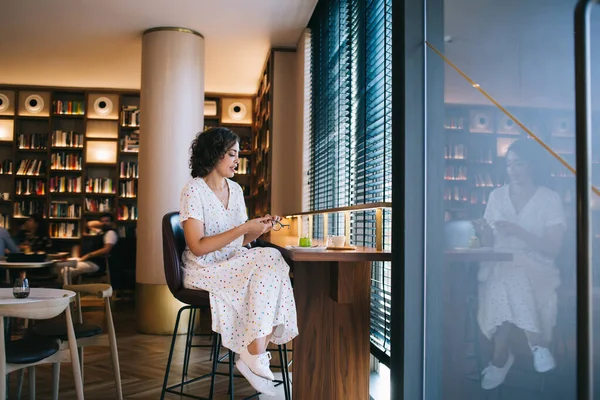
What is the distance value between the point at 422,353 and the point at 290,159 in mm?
4638

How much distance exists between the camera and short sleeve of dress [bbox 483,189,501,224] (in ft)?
5.59

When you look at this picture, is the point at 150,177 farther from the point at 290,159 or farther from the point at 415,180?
the point at 415,180

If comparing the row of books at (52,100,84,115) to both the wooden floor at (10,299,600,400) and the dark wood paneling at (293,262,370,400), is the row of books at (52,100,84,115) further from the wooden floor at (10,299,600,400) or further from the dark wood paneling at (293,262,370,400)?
the dark wood paneling at (293,262,370,400)

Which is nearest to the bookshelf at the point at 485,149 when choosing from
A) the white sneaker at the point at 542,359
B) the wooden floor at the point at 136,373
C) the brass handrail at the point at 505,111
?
the brass handrail at the point at 505,111

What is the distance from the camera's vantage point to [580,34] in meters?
0.98

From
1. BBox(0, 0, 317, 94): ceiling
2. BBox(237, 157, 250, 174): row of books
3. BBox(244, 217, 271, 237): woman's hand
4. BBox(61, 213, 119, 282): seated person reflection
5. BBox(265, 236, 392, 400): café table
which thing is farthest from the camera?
BBox(237, 157, 250, 174): row of books

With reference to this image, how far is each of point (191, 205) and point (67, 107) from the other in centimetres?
717

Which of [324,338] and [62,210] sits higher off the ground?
[62,210]

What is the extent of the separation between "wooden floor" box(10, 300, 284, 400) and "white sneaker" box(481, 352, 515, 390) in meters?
1.91

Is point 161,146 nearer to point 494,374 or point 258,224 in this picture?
point 258,224

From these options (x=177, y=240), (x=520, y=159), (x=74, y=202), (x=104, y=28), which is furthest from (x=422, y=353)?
(x=74, y=202)

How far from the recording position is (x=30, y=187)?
8984mm

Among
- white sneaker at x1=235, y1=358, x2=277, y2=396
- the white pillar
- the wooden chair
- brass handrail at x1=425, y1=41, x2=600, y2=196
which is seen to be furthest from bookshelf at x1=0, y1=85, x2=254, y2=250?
brass handrail at x1=425, y1=41, x2=600, y2=196

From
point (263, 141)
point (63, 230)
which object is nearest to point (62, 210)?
point (63, 230)
